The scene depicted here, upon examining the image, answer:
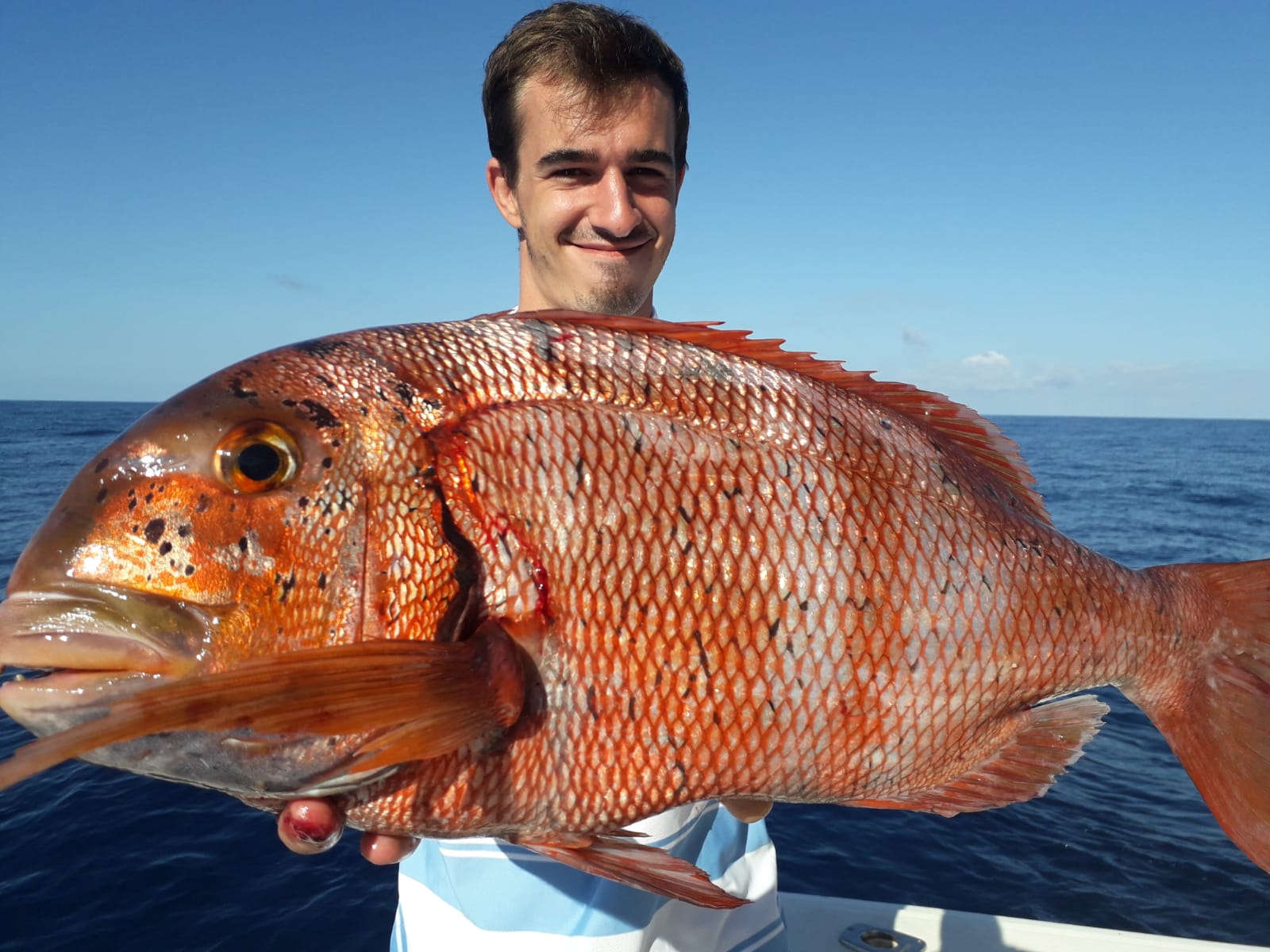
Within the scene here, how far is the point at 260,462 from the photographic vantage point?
138cm

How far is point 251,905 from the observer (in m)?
6.84

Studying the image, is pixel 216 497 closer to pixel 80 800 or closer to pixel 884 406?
pixel 884 406

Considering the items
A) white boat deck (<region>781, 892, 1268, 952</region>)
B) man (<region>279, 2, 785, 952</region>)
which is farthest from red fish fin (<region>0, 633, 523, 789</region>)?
white boat deck (<region>781, 892, 1268, 952</region>)

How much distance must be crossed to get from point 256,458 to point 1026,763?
1.79 metres

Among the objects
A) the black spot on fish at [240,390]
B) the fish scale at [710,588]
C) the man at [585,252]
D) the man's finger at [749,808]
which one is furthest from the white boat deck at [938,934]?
the black spot on fish at [240,390]

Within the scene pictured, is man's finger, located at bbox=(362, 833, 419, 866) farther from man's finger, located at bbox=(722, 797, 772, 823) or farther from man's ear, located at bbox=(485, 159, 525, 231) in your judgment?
man's ear, located at bbox=(485, 159, 525, 231)

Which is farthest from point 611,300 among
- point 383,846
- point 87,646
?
point 87,646

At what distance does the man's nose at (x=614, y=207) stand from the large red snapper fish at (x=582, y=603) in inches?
43.4

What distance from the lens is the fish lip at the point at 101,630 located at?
124 centimetres

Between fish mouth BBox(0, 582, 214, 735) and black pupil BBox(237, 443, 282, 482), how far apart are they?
24 centimetres

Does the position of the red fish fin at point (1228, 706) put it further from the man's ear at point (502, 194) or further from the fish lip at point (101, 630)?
the man's ear at point (502, 194)

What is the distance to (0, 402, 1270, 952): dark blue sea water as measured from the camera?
6.61 m

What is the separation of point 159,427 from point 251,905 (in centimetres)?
716

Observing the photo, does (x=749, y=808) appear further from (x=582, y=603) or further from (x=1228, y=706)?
(x=1228, y=706)
